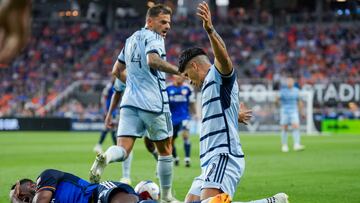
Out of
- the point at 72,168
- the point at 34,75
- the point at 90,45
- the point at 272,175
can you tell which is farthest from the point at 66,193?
the point at 90,45

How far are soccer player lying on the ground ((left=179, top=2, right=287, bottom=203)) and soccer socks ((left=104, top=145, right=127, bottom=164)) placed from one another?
1725 millimetres

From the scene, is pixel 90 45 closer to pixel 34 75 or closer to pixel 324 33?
pixel 34 75

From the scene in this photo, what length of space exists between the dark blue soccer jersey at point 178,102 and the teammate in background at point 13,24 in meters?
14.3

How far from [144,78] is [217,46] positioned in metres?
3.44

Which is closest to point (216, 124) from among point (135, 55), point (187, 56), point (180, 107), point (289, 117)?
point (187, 56)

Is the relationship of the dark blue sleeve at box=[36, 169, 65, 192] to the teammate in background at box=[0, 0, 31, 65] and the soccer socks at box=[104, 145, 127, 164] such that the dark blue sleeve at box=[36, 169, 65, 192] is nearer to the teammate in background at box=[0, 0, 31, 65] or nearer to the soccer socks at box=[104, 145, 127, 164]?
the soccer socks at box=[104, 145, 127, 164]

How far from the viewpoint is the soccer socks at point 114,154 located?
7.88m

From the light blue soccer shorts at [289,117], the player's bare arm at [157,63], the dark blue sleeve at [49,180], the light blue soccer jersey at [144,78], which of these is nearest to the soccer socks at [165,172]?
the light blue soccer jersey at [144,78]

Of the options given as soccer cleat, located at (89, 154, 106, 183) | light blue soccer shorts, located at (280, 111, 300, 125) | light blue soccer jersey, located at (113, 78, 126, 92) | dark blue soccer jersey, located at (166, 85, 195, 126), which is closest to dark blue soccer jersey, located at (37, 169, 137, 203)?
soccer cleat, located at (89, 154, 106, 183)

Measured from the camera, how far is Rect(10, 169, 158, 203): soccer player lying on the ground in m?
6.28

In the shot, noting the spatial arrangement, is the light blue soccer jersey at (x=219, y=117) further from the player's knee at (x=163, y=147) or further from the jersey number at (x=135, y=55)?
the jersey number at (x=135, y=55)

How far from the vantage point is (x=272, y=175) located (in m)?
13.8

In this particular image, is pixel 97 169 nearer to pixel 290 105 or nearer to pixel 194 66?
pixel 194 66

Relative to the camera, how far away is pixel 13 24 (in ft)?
8.82
